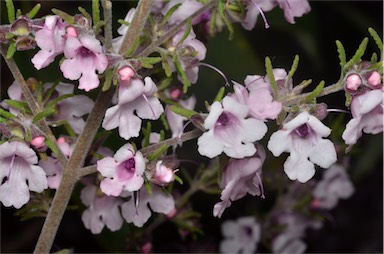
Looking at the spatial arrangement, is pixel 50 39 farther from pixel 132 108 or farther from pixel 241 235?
pixel 241 235

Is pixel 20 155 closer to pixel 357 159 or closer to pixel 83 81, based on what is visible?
pixel 83 81

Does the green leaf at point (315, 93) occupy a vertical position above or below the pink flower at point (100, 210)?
above

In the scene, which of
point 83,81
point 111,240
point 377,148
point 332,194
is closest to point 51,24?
point 83,81

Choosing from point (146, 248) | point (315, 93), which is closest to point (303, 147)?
point (315, 93)

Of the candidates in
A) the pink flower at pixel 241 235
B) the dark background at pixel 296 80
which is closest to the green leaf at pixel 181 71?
the dark background at pixel 296 80

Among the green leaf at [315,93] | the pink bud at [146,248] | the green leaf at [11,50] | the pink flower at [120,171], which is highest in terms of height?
the green leaf at [11,50]

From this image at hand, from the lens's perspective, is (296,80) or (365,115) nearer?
(365,115)

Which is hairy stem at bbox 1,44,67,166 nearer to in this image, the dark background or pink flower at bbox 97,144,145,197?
pink flower at bbox 97,144,145,197

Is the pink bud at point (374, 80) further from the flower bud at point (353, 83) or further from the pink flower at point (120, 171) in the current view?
the pink flower at point (120, 171)
